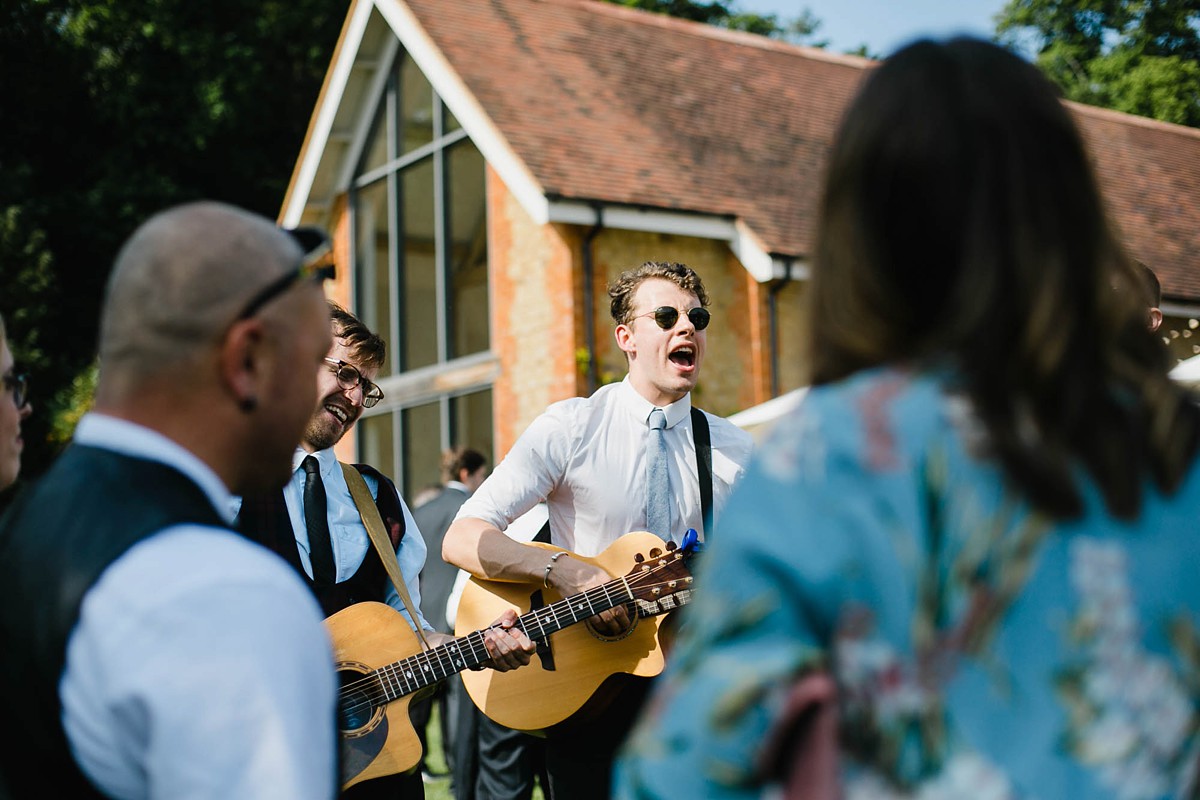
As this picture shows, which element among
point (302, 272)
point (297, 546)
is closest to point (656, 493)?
point (297, 546)

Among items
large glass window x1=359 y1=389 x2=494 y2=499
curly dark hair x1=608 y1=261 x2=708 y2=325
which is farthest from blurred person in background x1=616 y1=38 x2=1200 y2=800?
large glass window x1=359 y1=389 x2=494 y2=499

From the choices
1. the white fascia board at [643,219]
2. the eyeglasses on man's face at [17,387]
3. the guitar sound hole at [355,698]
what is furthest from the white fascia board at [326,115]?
the eyeglasses on man's face at [17,387]

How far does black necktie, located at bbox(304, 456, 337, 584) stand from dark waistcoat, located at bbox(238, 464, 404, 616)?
0.04 meters

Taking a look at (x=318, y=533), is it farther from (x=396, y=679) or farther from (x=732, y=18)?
(x=732, y=18)

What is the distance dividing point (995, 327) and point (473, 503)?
3166 millimetres

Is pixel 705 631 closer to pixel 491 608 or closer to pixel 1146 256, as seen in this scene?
pixel 491 608

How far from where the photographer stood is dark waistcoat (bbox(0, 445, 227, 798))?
1432mm

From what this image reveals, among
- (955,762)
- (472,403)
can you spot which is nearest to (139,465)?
(955,762)

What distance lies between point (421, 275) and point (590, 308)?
13.2 ft

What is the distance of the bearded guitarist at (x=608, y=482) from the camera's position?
13.5 ft

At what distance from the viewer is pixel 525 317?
14859 mm

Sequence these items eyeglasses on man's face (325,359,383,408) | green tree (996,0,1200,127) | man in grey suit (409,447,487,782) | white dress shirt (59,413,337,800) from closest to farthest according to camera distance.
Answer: white dress shirt (59,413,337,800) < eyeglasses on man's face (325,359,383,408) < man in grey suit (409,447,487,782) < green tree (996,0,1200,127)

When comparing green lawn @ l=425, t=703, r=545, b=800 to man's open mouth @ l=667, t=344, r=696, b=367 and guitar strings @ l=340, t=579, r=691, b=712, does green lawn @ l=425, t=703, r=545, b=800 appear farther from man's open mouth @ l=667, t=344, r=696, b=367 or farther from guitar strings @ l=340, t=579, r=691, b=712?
man's open mouth @ l=667, t=344, r=696, b=367

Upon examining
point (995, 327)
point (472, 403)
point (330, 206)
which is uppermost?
point (330, 206)
